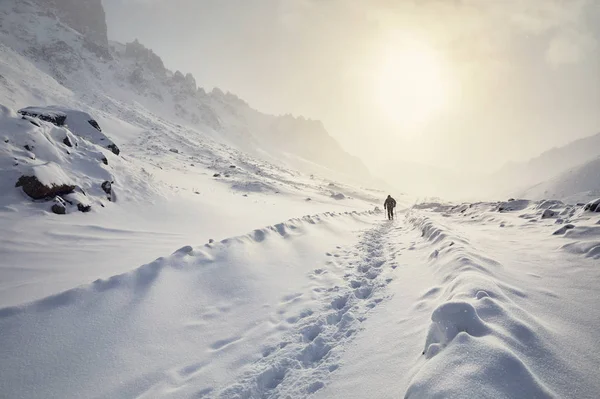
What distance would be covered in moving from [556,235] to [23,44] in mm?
89981

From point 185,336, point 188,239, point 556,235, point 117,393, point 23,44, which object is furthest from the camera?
point 23,44

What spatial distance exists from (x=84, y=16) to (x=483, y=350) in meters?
127

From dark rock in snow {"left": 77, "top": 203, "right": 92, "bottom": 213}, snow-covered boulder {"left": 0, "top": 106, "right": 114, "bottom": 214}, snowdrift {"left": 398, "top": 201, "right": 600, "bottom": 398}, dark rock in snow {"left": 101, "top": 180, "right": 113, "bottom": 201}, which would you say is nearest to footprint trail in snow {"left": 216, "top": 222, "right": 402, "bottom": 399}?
snowdrift {"left": 398, "top": 201, "right": 600, "bottom": 398}

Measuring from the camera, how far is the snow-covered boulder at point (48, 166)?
7832 millimetres

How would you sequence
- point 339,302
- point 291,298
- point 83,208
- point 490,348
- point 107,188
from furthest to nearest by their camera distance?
point 107,188
point 83,208
point 291,298
point 339,302
point 490,348

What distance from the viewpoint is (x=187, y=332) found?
4047 millimetres

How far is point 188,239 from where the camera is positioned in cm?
825

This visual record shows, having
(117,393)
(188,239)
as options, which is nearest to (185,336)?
(117,393)

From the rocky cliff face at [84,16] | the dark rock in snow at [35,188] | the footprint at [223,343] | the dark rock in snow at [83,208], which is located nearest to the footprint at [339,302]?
the footprint at [223,343]

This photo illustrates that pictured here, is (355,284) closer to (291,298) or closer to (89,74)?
(291,298)

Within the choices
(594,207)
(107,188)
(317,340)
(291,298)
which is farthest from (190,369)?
(594,207)

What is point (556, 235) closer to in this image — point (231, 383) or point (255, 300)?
point (255, 300)

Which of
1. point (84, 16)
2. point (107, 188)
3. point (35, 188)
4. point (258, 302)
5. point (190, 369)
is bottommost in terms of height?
point (190, 369)

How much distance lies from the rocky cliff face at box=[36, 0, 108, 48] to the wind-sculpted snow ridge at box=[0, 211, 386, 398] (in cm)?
10407
